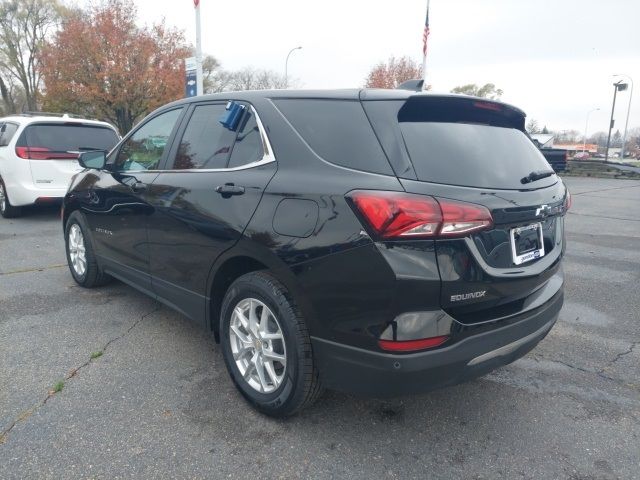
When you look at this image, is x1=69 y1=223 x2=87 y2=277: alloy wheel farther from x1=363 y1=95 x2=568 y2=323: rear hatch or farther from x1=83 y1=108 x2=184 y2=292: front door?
x1=363 y1=95 x2=568 y2=323: rear hatch

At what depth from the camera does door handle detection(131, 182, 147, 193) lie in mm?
3547

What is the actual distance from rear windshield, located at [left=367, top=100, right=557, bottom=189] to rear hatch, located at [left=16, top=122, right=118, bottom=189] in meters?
7.16

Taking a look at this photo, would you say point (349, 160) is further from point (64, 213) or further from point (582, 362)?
point (64, 213)

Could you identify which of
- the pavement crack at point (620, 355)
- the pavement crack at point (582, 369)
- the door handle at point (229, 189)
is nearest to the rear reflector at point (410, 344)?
the door handle at point (229, 189)

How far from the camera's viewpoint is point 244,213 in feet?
8.66

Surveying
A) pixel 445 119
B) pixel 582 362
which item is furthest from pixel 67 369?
pixel 582 362

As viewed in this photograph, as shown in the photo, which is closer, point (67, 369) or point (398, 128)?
point (398, 128)

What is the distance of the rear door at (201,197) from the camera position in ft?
8.86

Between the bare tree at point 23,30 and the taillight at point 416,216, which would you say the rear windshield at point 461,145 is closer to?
the taillight at point 416,216

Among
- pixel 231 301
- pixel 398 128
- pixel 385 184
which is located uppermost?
pixel 398 128

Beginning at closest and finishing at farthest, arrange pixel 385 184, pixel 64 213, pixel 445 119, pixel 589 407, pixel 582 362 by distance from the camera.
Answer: pixel 385 184 < pixel 445 119 < pixel 589 407 < pixel 582 362 < pixel 64 213

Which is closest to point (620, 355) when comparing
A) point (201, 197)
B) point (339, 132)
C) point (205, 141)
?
point (339, 132)

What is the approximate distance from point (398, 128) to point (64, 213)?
3.98 meters

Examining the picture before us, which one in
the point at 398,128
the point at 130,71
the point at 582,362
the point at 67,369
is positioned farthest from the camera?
the point at 130,71
